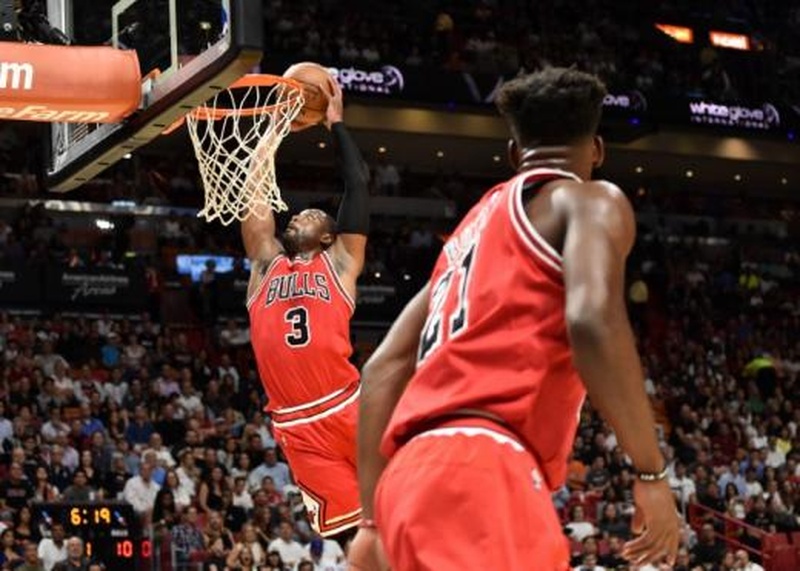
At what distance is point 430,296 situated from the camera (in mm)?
3998

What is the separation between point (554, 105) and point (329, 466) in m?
5.08

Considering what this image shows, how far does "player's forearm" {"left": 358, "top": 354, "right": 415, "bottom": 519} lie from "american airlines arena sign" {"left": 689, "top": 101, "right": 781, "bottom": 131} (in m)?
26.6

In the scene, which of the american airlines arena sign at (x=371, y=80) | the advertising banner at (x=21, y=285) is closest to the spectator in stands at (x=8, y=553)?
the advertising banner at (x=21, y=285)

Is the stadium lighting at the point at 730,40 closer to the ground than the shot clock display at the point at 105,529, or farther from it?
farther from it

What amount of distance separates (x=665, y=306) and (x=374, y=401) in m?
25.5

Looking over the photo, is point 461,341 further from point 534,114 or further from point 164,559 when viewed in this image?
point 164,559

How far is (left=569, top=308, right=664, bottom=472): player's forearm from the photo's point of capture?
3490mm

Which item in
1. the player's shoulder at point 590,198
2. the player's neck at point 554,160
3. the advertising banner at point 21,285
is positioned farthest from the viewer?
the advertising banner at point 21,285

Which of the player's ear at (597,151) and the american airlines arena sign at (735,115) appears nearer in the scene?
the player's ear at (597,151)

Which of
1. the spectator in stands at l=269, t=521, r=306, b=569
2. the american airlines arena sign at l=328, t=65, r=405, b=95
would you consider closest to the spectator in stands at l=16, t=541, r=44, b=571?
the spectator in stands at l=269, t=521, r=306, b=569

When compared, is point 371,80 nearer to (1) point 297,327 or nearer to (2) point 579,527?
(2) point 579,527

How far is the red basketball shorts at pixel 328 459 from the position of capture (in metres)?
8.59

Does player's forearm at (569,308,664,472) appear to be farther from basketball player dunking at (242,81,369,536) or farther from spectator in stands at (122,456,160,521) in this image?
spectator in stands at (122,456,160,521)

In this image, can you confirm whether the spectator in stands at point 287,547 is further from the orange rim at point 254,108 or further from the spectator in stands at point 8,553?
the orange rim at point 254,108
